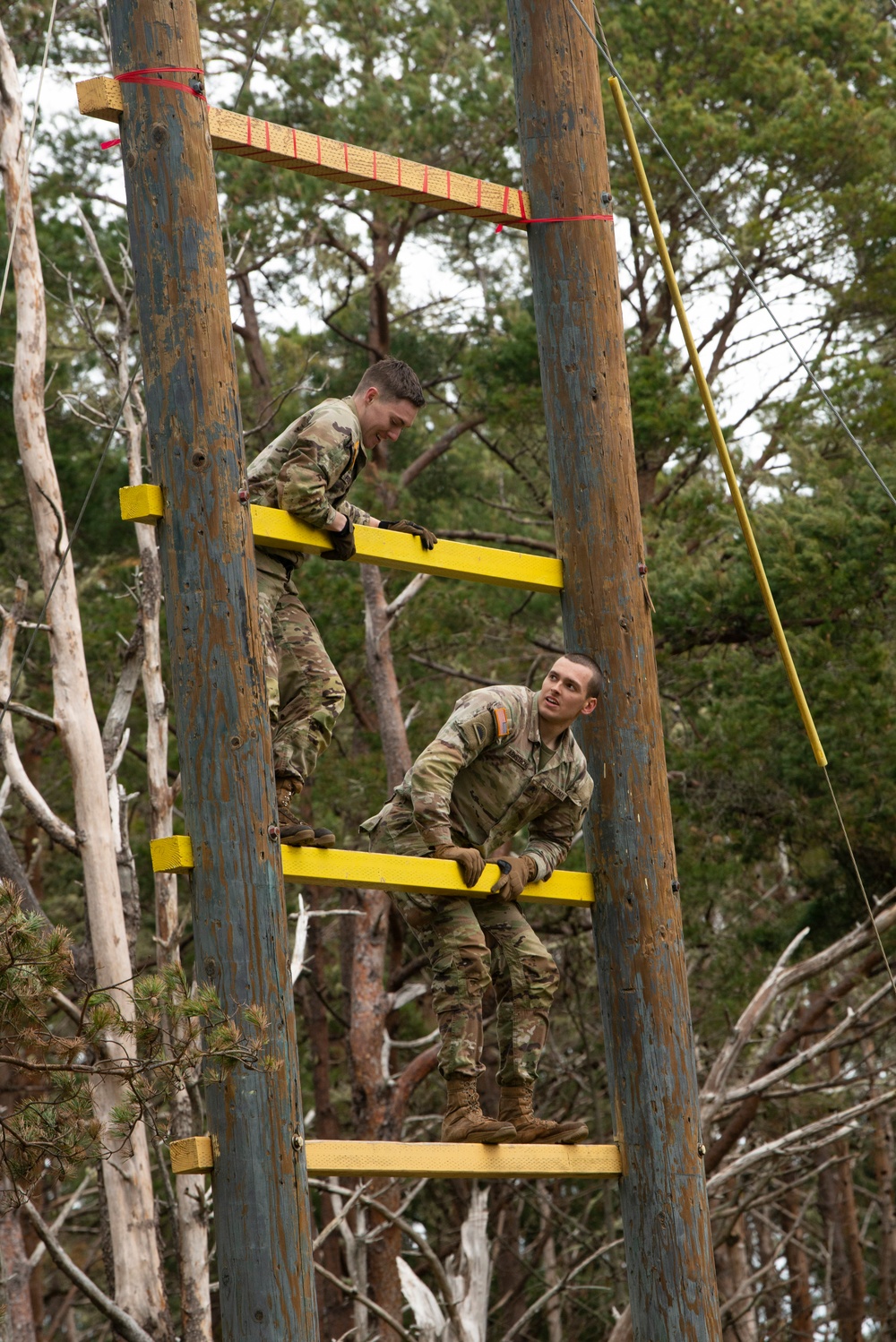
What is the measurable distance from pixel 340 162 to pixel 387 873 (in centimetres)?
173

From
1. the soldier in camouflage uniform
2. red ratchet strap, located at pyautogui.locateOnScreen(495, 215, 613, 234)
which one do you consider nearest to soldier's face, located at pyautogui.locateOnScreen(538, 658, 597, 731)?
the soldier in camouflage uniform

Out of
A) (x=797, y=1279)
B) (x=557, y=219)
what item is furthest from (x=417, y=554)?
(x=797, y=1279)

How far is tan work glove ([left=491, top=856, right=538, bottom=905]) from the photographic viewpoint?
3.95 metres

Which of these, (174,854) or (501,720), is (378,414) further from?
(174,854)

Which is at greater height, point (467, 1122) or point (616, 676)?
point (616, 676)

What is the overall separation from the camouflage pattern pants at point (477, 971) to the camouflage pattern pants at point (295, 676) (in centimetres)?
30

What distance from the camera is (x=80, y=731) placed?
948cm

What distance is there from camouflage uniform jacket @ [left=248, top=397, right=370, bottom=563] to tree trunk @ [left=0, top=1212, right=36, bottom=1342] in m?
7.97

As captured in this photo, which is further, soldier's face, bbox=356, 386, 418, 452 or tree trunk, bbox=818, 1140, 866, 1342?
tree trunk, bbox=818, 1140, 866, 1342

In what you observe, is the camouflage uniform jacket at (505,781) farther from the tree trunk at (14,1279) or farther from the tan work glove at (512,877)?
the tree trunk at (14,1279)

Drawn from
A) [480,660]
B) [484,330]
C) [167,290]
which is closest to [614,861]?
[167,290]

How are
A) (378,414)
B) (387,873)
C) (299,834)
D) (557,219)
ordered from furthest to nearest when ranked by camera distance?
(557,219) → (378,414) → (387,873) → (299,834)

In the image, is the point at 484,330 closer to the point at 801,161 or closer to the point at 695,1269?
the point at 801,161

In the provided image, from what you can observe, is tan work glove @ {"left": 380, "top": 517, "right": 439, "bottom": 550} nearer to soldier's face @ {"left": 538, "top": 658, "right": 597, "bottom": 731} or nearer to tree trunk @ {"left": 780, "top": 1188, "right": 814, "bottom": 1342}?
soldier's face @ {"left": 538, "top": 658, "right": 597, "bottom": 731}
